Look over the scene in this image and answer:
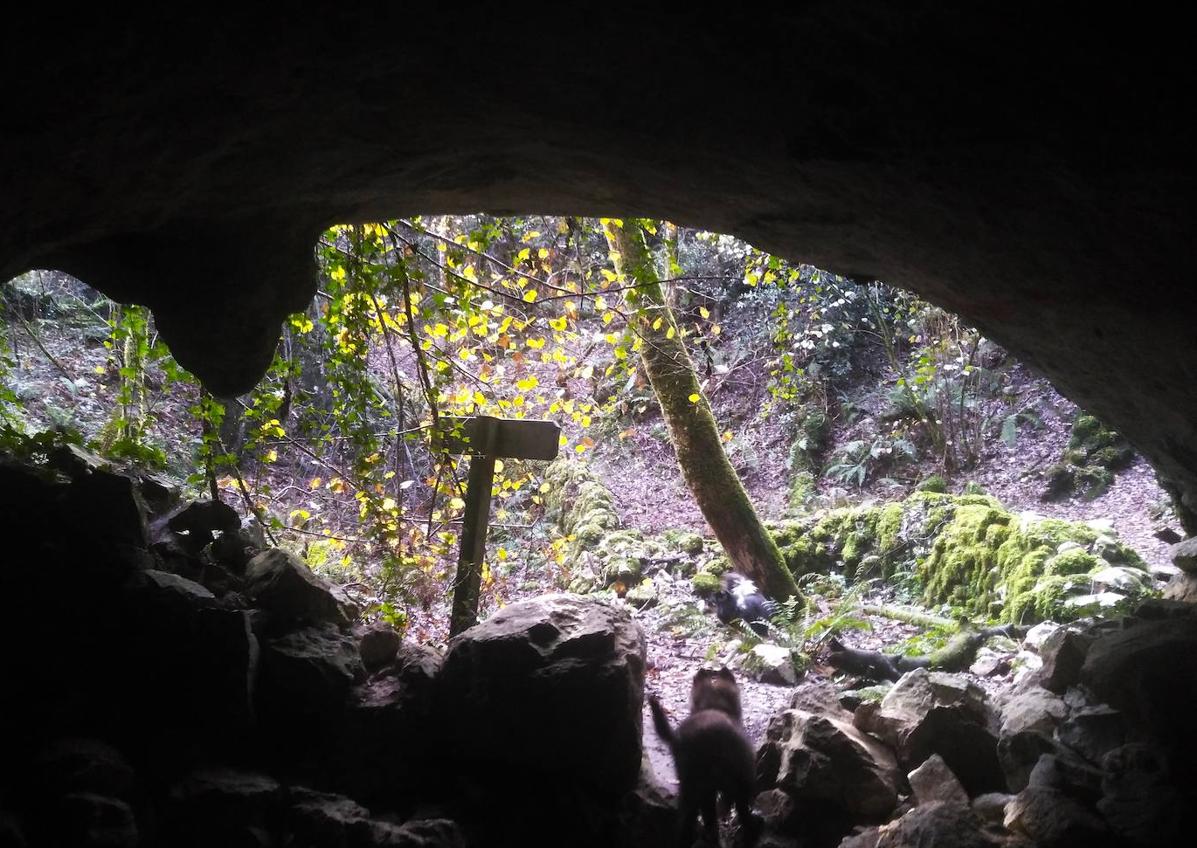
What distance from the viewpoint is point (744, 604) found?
8.09 m

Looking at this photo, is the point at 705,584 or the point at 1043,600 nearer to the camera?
the point at 1043,600

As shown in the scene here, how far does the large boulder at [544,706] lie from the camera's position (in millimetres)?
3887

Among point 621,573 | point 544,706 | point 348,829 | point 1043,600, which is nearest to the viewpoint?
point 348,829

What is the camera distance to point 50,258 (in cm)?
341

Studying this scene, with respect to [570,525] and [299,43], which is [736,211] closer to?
A: [299,43]

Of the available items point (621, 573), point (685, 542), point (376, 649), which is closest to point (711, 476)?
point (621, 573)

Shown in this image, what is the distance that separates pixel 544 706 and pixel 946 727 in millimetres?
2012

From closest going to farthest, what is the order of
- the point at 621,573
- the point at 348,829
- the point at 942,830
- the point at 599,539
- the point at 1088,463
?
the point at 942,830 < the point at 348,829 < the point at 621,573 < the point at 1088,463 < the point at 599,539

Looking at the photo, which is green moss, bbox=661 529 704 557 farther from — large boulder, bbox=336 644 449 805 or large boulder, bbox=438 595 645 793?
large boulder, bbox=336 644 449 805

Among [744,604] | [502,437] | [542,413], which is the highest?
[542,413]

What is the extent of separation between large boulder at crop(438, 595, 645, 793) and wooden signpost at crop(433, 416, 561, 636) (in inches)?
58.6

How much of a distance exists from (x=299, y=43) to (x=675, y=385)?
6.79m

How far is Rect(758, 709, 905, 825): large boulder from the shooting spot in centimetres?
392

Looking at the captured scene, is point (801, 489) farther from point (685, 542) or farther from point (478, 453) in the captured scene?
point (478, 453)
